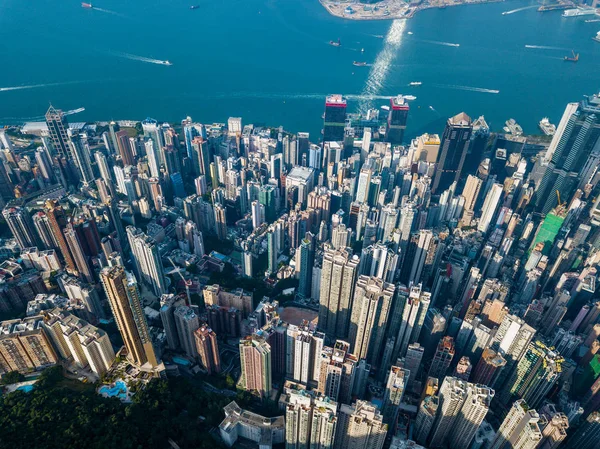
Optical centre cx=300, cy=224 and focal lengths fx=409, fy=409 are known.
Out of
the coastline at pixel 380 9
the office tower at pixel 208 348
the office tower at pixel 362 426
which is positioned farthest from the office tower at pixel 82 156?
the coastline at pixel 380 9

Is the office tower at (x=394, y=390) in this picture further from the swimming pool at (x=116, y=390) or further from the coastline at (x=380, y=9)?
the coastline at (x=380, y=9)

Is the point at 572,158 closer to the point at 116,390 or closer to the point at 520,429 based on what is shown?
the point at 520,429

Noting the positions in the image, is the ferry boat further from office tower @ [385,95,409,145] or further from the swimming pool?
the swimming pool

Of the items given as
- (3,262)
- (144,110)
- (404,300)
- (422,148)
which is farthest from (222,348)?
(144,110)

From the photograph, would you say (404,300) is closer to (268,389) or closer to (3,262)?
(268,389)

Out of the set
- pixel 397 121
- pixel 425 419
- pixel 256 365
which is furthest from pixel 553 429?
pixel 397 121

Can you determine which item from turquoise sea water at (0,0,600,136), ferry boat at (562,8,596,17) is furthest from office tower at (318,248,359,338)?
ferry boat at (562,8,596,17)
